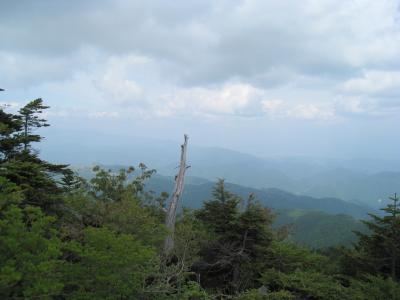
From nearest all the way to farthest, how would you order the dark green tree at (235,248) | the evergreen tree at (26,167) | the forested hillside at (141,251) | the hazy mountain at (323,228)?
the forested hillside at (141,251) < the evergreen tree at (26,167) < the dark green tree at (235,248) < the hazy mountain at (323,228)

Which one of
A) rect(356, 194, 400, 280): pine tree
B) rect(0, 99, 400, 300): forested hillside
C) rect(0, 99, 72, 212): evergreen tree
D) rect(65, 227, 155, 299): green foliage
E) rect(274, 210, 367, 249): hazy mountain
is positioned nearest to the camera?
rect(0, 99, 400, 300): forested hillside

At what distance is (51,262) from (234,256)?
13.4 m

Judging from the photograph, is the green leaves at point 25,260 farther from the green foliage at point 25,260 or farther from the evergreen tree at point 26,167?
the evergreen tree at point 26,167

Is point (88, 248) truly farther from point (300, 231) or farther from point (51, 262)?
point (300, 231)

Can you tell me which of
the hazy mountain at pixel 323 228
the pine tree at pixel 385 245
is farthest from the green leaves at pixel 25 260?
the hazy mountain at pixel 323 228

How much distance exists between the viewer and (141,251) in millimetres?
10539

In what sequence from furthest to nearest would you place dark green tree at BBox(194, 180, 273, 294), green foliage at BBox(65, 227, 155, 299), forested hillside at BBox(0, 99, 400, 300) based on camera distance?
dark green tree at BBox(194, 180, 273, 294) → green foliage at BBox(65, 227, 155, 299) → forested hillside at BBox(0, 99, 400, 300)

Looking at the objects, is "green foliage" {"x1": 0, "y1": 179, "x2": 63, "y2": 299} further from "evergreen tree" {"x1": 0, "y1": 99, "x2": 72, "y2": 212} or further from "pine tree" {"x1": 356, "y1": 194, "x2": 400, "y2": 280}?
"pine tree" {"x1": 356, "y1": 194, "x2": 400, "y2": 280}

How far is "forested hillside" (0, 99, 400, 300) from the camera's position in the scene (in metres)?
8.60

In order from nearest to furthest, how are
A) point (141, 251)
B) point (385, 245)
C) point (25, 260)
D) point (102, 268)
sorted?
point (25, 260), point (102, 268), point (141, 251), point (385, 245)

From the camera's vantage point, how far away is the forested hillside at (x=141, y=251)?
28.2 feet

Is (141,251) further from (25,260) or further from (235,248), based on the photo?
(235,248)

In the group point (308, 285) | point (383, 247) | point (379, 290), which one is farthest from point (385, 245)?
point (308, 285)

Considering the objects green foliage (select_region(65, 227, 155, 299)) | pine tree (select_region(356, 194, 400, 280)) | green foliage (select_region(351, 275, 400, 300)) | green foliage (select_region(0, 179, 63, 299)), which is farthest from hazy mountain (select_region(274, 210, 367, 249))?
green foliage (select_region(0, 179, 63, 299))
